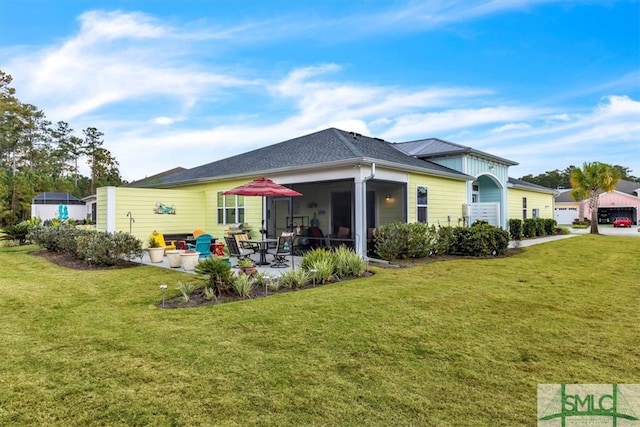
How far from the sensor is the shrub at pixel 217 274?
6.27m

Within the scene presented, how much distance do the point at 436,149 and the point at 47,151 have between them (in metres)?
49.6

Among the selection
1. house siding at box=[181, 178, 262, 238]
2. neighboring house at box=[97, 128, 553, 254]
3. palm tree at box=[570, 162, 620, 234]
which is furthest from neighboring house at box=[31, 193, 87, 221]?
palm tree at box=[570, 162, 620, 234]

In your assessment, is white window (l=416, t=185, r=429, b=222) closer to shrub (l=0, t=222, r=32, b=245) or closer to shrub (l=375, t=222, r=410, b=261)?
shrub (l=375, t=222, r=410, b=261)

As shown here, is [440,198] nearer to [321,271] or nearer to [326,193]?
[326,193]

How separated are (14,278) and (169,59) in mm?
8507

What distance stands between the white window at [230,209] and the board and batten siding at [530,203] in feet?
50.2

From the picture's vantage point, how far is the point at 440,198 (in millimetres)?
13508

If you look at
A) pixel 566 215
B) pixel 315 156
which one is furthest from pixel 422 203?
pixel 566 215

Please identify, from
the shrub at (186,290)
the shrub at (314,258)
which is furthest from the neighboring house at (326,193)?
the shrub at (186,290)

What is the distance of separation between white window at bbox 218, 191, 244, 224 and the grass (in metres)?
7.07

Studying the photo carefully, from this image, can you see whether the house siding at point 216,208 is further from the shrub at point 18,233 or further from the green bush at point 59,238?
the shrub at point 18,233

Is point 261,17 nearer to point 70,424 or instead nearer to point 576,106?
point 70,424

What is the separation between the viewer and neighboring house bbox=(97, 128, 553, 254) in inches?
433

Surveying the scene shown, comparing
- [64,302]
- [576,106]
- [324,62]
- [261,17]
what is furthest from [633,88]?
[64,302]
